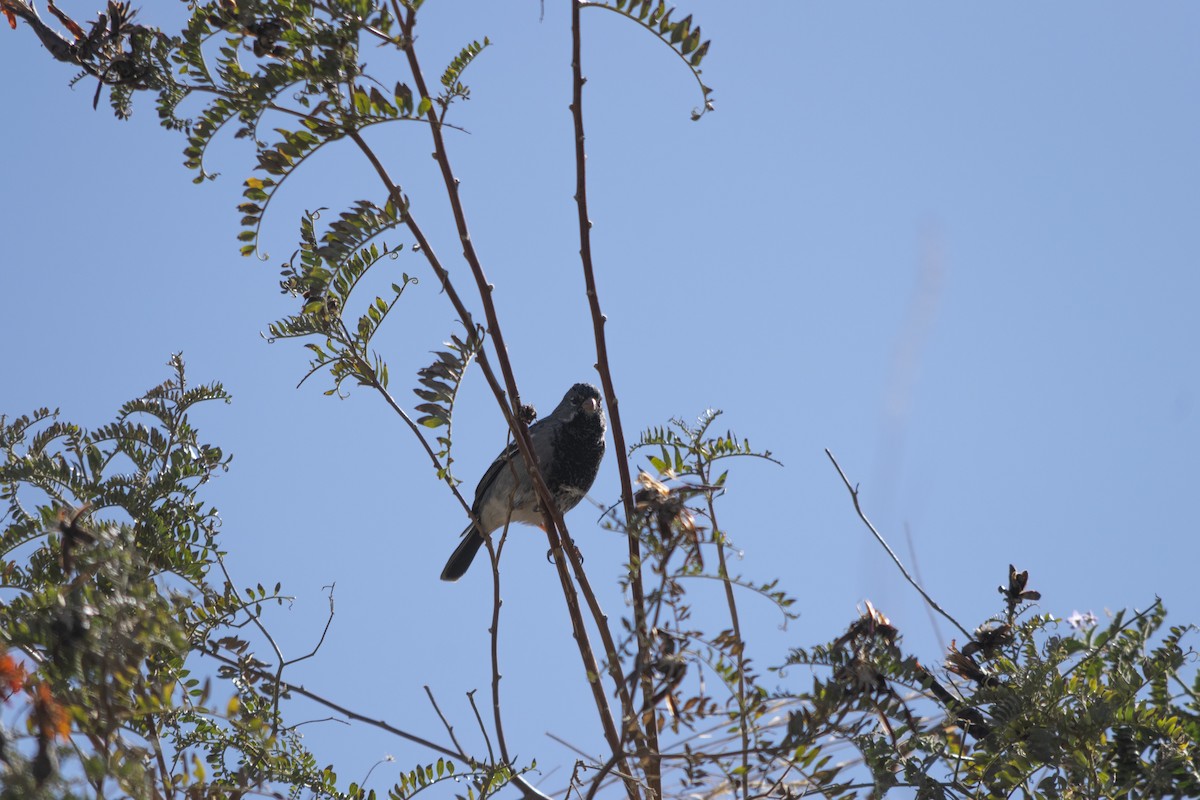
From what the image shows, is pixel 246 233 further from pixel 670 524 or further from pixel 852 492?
pixel 852 492

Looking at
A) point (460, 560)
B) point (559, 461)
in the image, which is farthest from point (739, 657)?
point (460, 560)

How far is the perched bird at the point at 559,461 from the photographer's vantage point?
638 cm

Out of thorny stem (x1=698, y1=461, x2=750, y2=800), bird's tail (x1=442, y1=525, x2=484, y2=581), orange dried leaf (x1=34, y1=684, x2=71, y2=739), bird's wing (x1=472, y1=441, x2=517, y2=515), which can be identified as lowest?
orange dried leaf (x1=34, y1=684, x2=71, y2=739)

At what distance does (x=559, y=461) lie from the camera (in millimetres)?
6367

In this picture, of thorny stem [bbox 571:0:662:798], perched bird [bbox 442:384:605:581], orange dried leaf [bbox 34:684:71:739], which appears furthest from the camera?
perched bird [bbox 442:384:605:581]

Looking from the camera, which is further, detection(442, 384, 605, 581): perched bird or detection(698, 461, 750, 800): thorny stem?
detection(442, 384, 605, 581): perched bird

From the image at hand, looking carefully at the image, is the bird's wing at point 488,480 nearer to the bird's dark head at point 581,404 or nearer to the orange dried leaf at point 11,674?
the bird's dark head at point 581,404

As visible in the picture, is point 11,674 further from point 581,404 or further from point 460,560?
point 460,560

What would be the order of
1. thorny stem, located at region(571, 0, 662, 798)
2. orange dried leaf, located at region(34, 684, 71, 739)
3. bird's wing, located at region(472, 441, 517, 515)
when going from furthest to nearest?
bird's wing, located at region(472, 441, 517, 515) → thorny stem, located at region(571, 0, 662, 798) → orange dried leaf, located at region(34, 684, 71, 739)

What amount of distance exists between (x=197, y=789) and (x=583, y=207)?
1.50 metres

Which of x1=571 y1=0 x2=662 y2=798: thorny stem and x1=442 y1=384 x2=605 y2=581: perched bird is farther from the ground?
x1=442 y1=384 x2=605 y2=581: perched bird

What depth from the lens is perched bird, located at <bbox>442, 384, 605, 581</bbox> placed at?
20.9 feet

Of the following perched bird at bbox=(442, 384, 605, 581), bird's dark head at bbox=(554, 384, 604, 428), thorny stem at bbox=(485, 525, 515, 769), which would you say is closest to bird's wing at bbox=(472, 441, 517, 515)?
perched bird at bbox=(442, 384, 605, 581)

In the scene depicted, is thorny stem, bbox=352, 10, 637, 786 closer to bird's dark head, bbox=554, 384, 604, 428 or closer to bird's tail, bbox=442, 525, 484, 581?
bird's dark head, bbox=554, 384, 604, 428
